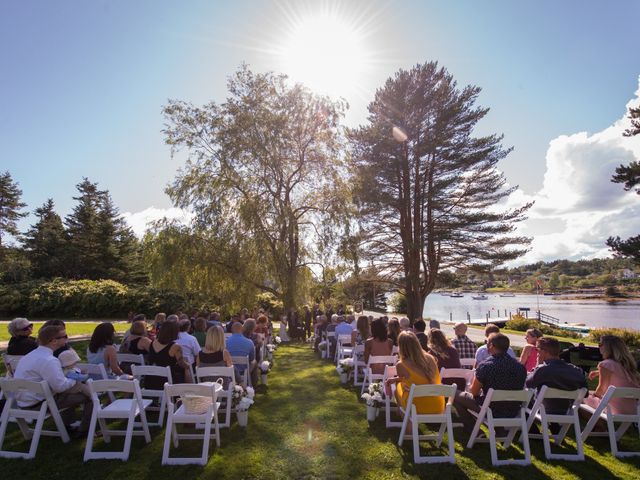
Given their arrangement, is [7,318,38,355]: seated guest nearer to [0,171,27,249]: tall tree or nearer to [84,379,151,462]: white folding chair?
[84,379,151,462]: white folding chair

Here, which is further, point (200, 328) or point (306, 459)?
point (200, 328)

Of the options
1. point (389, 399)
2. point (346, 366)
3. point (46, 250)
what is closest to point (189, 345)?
point (346, 366)

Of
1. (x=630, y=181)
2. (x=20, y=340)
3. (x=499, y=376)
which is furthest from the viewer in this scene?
(x=630, y=181)

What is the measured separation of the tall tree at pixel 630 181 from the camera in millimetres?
15117

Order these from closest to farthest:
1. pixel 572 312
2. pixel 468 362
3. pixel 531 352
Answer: pixel 468 362 < pixel 531 352 < pixel 572 312

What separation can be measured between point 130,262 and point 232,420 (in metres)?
36.8

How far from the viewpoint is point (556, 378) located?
4398 millimetres

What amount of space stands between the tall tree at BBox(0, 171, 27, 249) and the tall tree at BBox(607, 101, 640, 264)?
55.4m

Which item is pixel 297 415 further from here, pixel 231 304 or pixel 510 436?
pixel 231 304

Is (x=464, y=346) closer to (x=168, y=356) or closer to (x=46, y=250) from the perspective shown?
(x=168, y=356)

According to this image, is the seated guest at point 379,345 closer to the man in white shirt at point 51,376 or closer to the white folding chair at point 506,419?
the white folding chair at point 506,419

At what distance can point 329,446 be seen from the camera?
172 inches

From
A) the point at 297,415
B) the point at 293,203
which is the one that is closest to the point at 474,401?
the point at 297,415

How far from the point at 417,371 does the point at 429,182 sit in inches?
661
